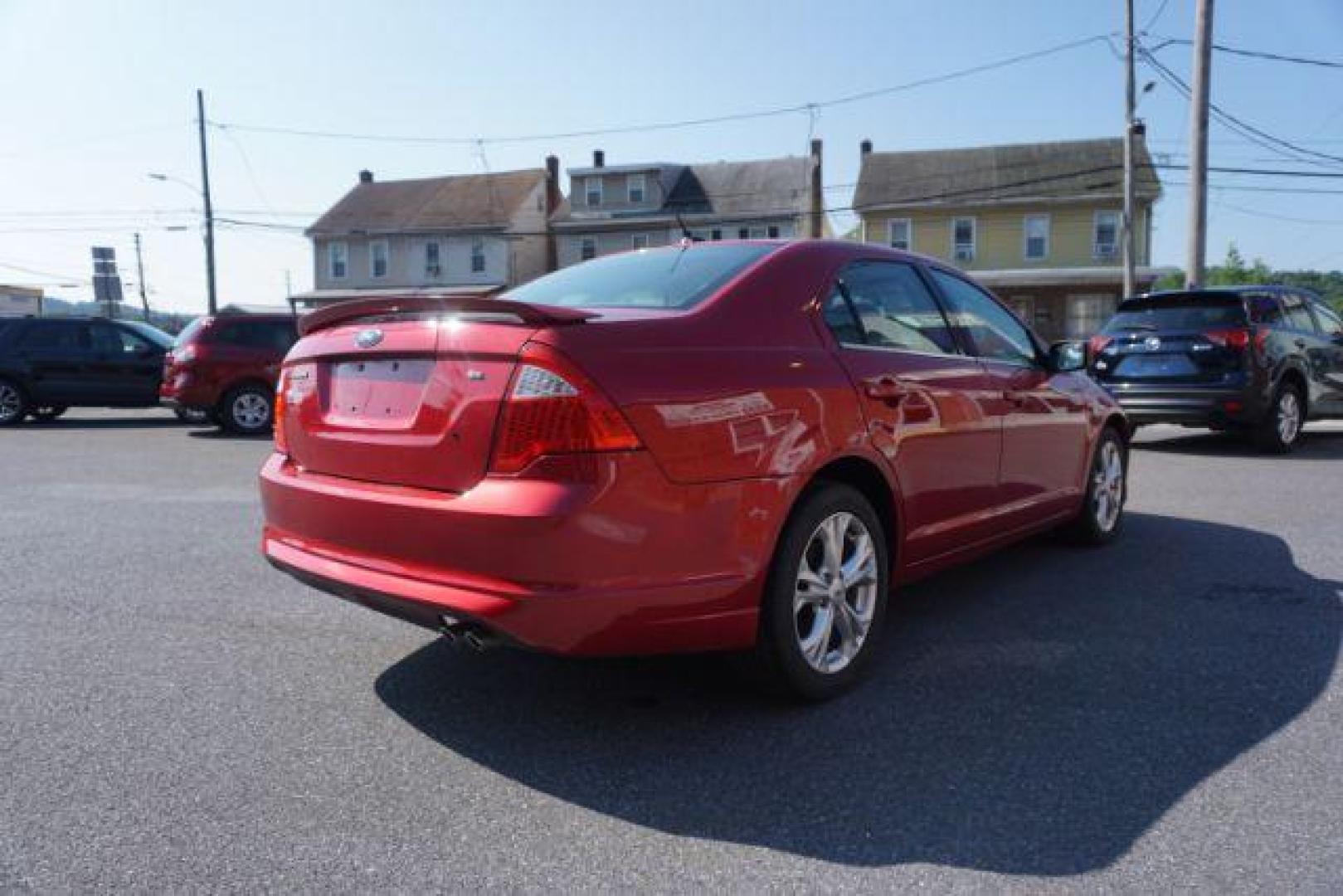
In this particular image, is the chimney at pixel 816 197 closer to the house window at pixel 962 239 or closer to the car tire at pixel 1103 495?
the house window at pixel 962 239

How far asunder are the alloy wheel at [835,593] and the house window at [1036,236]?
33.8 meters

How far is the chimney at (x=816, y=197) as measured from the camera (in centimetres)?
3850

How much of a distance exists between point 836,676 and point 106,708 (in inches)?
97.2

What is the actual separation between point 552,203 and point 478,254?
5258mm

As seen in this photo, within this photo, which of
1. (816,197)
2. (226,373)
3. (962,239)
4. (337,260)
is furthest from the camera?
(337,260)

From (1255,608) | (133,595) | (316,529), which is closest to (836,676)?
(316,529)

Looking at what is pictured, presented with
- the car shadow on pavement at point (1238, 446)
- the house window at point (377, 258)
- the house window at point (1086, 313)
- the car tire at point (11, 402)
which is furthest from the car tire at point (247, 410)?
the house window at point (377, 258)

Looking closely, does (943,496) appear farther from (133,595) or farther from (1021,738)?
(133,595)

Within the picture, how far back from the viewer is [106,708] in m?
3.29

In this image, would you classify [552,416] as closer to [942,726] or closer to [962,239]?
[942,726]

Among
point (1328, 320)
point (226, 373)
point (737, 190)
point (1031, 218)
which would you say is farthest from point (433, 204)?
point (1328, 320)

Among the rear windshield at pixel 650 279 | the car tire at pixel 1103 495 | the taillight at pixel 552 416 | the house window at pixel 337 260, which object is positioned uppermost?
the house window at pixel 337 260

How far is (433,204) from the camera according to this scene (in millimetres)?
42906

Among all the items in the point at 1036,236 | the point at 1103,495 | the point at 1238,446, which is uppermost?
the point at 1036,236
